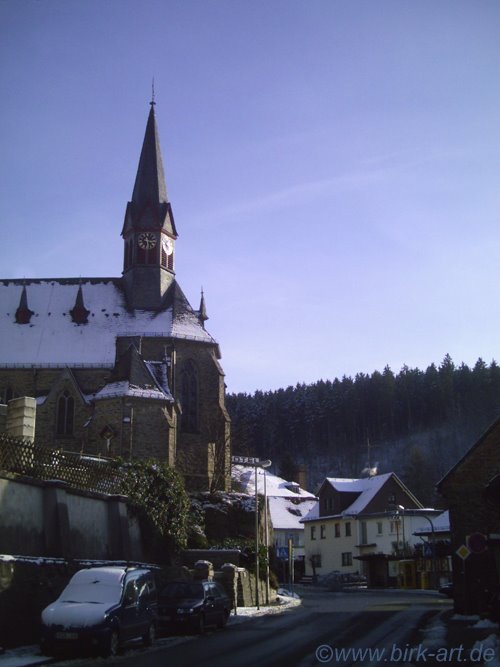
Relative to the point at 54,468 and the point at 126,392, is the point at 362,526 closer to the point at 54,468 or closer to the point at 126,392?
the point at 126,392

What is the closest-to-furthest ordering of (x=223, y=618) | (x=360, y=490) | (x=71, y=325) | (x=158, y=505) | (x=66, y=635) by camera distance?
(x=66, y=635) < (x=223, y=618) < (x=158, y=505) < (x=71, y=325) < (x=360, y=490)

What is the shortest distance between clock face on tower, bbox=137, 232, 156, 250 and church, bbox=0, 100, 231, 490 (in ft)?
0.26

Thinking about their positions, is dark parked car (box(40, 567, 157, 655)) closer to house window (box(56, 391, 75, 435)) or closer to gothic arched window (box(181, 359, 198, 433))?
house window (box(56, 391, 75, 435))

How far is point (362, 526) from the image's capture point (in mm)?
65625

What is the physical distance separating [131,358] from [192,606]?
95.9 feet

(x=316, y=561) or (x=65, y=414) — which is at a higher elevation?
(x=65, y=414)

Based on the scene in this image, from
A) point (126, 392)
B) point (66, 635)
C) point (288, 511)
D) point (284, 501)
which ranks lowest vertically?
point (66, 635)

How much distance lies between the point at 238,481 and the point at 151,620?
3982 centimetres

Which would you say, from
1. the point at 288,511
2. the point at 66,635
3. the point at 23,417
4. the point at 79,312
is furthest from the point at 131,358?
the point at 288,511

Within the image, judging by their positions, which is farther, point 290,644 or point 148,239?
point 148,239

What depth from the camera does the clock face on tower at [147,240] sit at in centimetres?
5650

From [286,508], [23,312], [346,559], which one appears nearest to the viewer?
[23,312]

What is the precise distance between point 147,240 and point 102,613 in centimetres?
4273

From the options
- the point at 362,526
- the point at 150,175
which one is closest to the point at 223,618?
the point at 150,175
